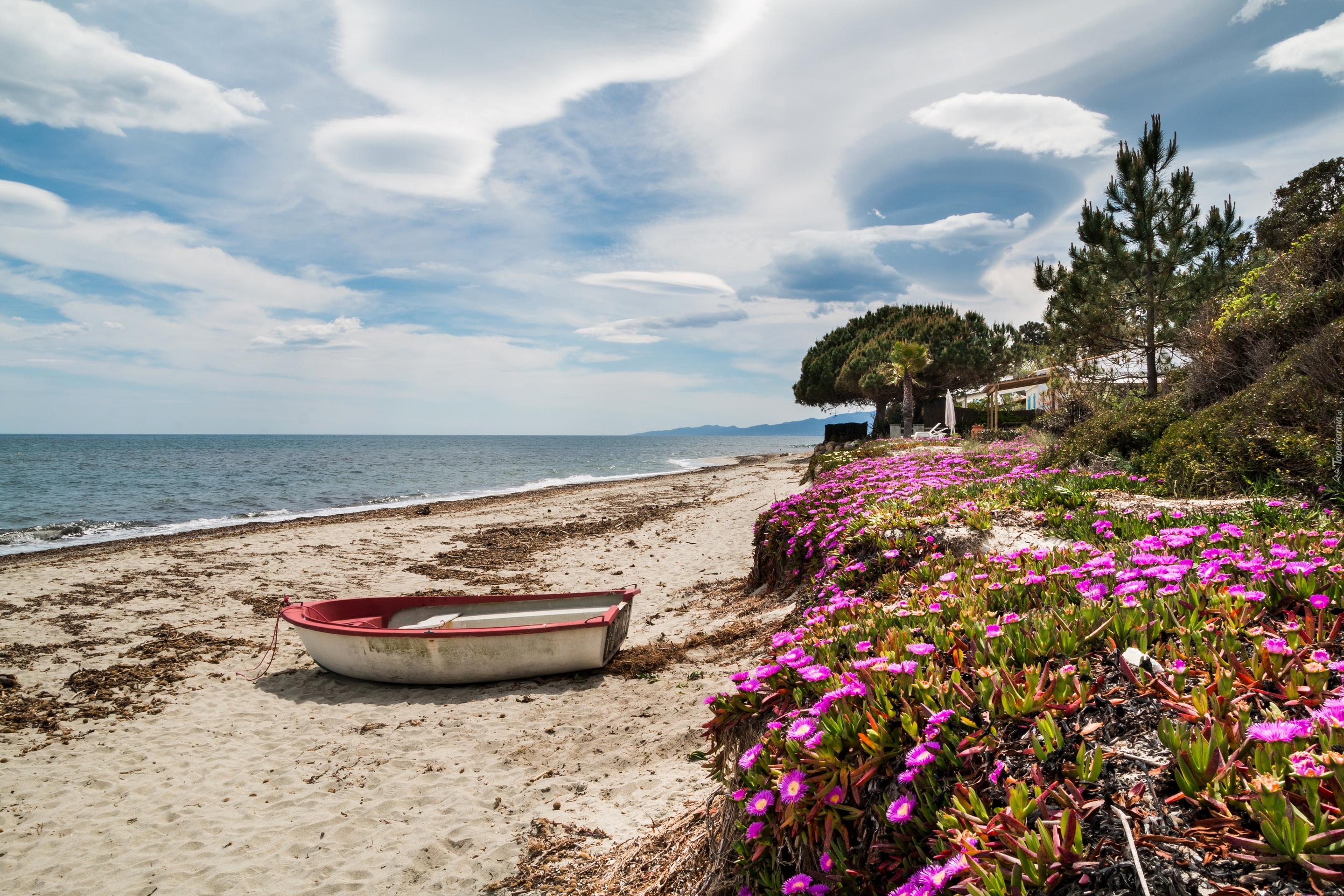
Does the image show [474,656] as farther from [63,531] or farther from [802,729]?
[63,531]

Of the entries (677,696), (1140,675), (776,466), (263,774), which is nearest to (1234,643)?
(1140,675)

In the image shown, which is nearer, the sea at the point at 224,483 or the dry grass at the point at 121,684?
the dry grass at the point at 121,684

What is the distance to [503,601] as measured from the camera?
337 inches

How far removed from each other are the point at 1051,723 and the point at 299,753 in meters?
6.02

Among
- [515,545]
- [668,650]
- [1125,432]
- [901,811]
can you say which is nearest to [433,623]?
[668,650]

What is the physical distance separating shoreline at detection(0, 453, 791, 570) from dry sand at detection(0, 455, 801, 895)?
16.9 feet

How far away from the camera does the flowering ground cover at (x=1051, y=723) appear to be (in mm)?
1580

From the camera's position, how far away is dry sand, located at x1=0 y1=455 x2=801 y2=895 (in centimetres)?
409

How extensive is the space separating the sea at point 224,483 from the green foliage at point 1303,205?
32079mm

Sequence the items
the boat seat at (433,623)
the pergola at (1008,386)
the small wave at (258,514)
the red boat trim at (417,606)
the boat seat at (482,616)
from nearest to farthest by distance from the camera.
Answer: the red boat trim at (417,606)
the boat seat at (433,623)
the boat seat at (482,616)
the small wave at (258,514)
the pergola at (1008,386)

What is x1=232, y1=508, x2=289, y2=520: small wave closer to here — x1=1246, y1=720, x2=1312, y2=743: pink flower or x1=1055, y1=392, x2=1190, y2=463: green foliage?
x1=1055, y1=392, x2=1190, y2=463: green foliage

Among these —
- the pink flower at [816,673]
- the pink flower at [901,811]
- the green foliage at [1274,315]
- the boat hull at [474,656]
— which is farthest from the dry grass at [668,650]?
the green foliage at [1274,315]

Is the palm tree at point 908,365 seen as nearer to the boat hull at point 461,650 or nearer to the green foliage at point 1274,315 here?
the green foliage at point 1274,315

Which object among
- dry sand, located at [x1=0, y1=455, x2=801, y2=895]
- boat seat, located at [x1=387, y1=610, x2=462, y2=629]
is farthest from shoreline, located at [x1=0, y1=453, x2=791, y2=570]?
boat seat, located at [x1=387, y1=610, x2=462, y2=629]
